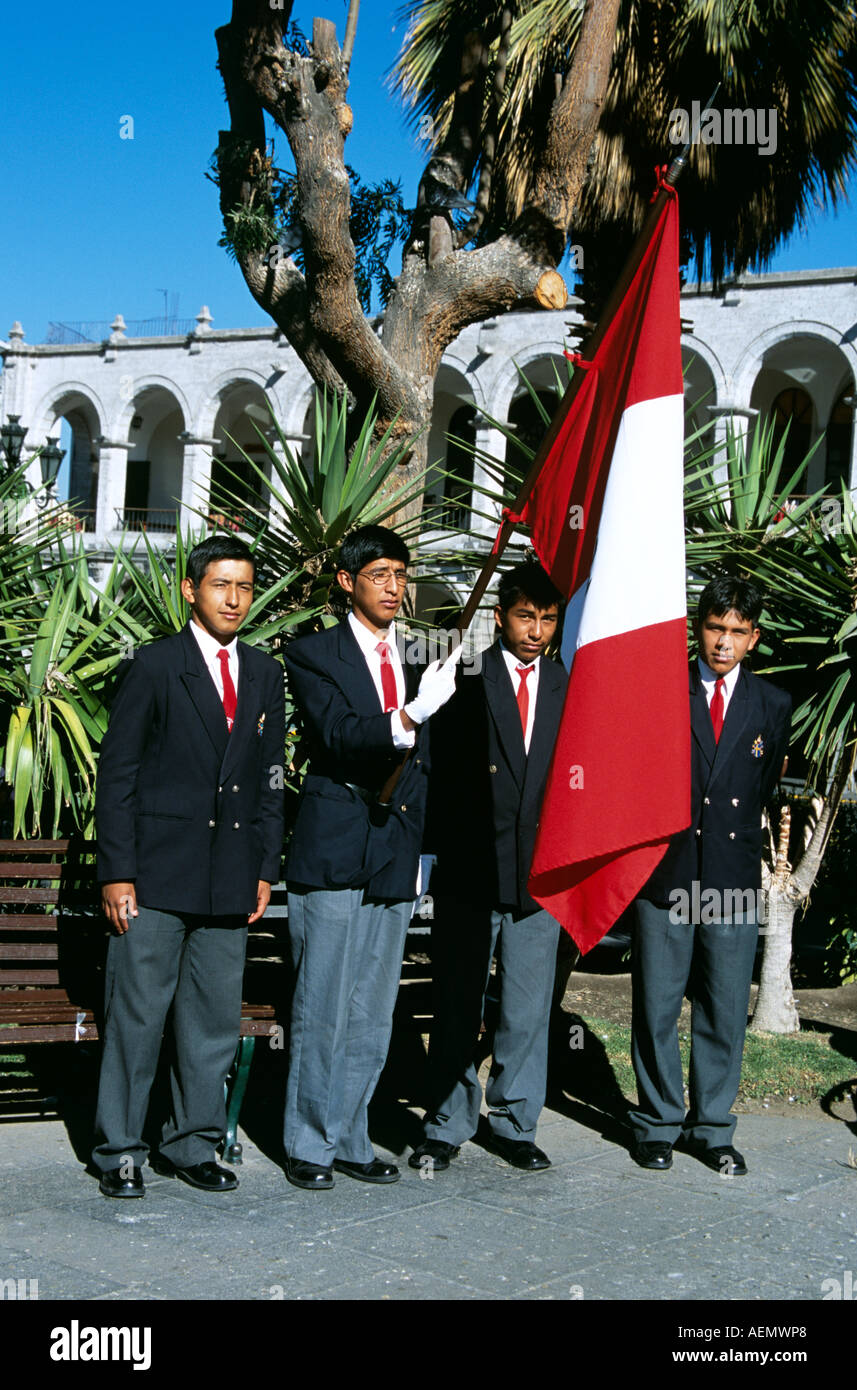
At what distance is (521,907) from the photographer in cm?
478

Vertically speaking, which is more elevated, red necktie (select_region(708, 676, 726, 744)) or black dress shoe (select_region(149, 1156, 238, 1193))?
red necktie (select_region(708, 676, 726, 744))

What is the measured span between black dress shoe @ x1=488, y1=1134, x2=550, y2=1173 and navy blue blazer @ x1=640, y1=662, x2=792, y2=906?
0.94m

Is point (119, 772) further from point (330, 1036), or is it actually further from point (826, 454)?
point (826, 454)

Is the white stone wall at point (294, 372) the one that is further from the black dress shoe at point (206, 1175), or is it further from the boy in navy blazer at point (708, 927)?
the black dress shoe at point (206, 1175)

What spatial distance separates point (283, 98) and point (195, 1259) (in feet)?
18.5

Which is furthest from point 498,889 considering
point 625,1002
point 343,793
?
point 625,1002

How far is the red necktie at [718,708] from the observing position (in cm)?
516

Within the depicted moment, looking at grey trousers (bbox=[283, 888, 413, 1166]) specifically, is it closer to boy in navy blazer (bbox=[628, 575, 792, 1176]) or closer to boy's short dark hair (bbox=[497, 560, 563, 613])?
boy in navy blazer (bbox=[628, 575, 792, 1176])

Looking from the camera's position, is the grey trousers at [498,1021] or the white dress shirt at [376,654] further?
the grey trousers at [498,1021]

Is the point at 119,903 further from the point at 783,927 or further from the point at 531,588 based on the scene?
the point at 783,927

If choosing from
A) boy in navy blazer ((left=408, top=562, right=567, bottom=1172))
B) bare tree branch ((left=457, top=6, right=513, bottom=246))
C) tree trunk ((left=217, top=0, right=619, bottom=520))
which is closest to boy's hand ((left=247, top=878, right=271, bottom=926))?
boy in navy blazer ((left=408, top=562, right=567, bottom=1172))

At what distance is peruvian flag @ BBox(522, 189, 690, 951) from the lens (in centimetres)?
403

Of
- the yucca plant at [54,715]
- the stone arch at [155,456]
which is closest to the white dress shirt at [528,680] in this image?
the yucca plant at [54,715]

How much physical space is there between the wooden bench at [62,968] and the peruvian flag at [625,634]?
144 cm
